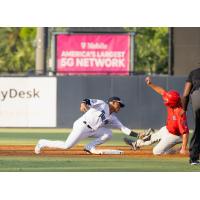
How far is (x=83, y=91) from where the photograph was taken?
28781 mm

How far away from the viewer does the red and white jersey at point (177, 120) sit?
58.8 feet

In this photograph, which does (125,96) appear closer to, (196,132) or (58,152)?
(58,152)

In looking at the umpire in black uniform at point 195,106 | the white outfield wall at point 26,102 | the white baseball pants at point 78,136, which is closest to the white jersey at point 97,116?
the white baseball pants at point 78,136

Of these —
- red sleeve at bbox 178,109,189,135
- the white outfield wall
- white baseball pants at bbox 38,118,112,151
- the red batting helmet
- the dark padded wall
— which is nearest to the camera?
red sleeve at bbox 178,109,189,135

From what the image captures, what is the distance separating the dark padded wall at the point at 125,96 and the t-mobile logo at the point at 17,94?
0.76 metres

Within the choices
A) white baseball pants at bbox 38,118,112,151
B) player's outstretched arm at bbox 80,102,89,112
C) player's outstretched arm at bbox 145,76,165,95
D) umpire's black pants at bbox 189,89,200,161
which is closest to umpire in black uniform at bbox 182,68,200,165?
umpire's black pants at bbox 189,89,200,161

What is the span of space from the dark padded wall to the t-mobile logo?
764 mm

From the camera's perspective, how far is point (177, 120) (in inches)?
725

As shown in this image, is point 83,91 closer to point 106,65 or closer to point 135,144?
point 106,65

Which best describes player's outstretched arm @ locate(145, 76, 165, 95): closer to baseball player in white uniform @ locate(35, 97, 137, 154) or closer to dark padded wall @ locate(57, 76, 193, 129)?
baseball player in white uniform @ locate(35, 97, 137, 154)

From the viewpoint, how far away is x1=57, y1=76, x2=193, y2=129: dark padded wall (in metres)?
28.7

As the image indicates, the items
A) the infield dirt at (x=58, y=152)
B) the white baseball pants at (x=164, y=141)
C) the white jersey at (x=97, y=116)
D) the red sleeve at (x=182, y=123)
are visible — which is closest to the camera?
the red sleeve at (x=182, y=123)

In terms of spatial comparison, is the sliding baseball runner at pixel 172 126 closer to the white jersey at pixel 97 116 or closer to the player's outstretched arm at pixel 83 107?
the white jersey at pixel 97 116

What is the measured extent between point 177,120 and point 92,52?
1576 centimetres
